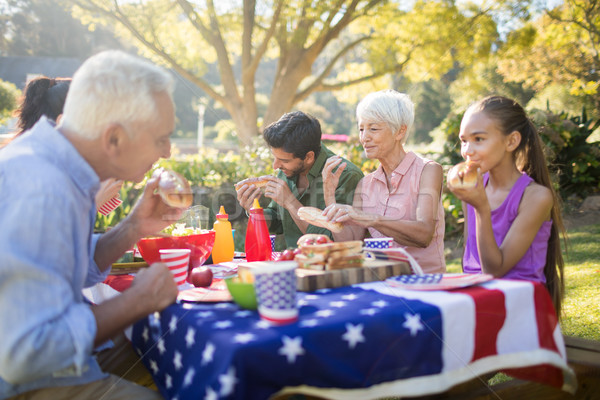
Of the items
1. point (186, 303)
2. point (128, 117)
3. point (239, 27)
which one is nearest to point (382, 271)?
point (186, 303)

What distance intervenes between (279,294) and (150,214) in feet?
2.78

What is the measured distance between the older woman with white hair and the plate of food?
854 millimetres

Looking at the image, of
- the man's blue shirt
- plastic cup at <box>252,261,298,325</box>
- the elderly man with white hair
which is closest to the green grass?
plastic cup at <box>252,261,298,325</box>

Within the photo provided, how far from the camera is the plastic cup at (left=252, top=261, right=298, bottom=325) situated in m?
1.25

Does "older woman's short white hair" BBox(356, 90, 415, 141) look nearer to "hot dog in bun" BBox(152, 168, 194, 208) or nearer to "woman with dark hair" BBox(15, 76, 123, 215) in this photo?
"hot dog in bun" BBox(152, 168, 194, 208)

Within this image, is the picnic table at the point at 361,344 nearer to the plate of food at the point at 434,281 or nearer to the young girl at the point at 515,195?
the plate of food at the point at 434,281

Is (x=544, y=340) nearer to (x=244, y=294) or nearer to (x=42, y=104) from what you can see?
(x=244, y=294)

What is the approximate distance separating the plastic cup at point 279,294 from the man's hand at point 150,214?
2.49 feet

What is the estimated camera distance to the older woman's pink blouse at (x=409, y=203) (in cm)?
269

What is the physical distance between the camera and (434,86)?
38.6 m

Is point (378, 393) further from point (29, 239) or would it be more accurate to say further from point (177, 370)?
point (29, 239)

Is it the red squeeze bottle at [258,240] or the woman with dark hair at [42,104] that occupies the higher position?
the woman with dark hair at [42,104]

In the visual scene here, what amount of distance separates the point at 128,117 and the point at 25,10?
24.8 m

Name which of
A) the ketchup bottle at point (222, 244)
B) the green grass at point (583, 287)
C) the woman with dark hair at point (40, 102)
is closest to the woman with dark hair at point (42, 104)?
the woman with dark hair at point (40, 102)
